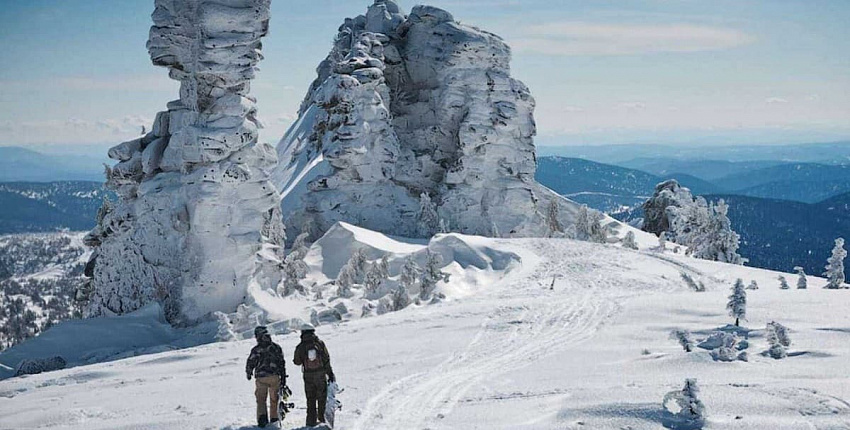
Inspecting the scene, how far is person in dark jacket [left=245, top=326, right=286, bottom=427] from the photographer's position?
9.04m

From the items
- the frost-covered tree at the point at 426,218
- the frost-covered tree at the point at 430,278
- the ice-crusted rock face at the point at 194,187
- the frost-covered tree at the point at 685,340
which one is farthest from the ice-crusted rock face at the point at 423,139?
the frost-covered tree at the point at 685,340

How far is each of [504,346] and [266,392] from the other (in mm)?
6337

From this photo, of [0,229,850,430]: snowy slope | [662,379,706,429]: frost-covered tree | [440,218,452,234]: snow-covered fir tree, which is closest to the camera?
[662,379,706,429]: frost-covered tree

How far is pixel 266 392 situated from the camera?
29.9 ft

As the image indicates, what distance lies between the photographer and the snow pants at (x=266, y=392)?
904cm

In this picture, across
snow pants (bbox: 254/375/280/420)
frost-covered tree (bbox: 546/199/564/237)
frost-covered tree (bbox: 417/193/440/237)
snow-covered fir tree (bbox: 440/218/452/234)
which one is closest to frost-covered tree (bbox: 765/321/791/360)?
snow pants (bbox: 254/375/280/420)

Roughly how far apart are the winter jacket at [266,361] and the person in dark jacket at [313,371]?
36 cm

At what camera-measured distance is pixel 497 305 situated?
61.6 ft

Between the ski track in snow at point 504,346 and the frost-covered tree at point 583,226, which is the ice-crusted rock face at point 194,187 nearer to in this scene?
the ski track in snow at point 504,346

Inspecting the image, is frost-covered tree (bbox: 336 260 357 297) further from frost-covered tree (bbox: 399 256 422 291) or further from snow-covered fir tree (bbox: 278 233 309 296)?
frost-covered tree (bbox: 399 256 422 291)

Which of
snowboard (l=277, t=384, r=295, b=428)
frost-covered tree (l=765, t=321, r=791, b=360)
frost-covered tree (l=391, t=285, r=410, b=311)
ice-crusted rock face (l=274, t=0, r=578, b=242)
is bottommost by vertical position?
frost-covered tree (l=391, t=285, r=410, b=311)

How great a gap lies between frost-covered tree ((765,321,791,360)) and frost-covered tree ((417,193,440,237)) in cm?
2533

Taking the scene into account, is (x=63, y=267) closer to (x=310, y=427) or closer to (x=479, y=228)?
(x=479, y=228)

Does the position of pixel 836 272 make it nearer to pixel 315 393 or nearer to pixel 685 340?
pixel 685 340
